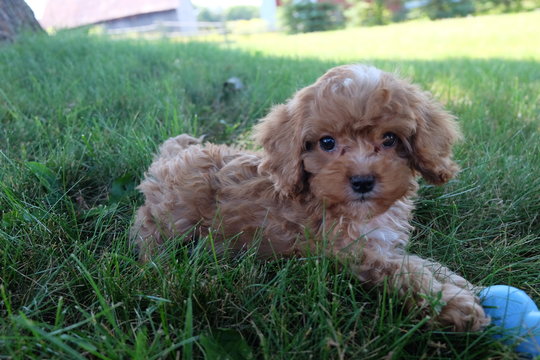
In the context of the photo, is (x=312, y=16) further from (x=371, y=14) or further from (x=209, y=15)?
(x=209, y=15)

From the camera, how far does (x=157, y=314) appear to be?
5.97ft

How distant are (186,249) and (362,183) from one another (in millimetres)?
878

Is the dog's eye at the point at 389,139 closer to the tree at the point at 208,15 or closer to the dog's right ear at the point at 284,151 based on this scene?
the dog's right ear at the point at 284,151

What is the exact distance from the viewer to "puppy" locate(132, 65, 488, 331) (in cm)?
209

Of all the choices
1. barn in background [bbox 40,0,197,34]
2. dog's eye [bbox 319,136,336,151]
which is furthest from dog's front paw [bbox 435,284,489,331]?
barn in background [bbox 40,0,197,34]

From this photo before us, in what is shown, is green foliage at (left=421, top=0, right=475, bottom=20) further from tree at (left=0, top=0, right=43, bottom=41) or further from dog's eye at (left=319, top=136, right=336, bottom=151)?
dog's eye at (left=319, top=136, right=336, bottom=151)

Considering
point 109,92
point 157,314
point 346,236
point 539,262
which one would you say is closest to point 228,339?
point 157,314

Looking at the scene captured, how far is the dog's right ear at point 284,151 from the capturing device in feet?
7.59

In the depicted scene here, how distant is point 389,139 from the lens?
2.29 metres

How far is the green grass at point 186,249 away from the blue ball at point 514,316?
78 millimetres

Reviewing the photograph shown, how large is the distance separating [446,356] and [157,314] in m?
1.14

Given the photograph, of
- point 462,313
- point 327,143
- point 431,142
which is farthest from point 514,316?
point 327,143

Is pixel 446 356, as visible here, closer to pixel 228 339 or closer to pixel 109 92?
pixel 228 339

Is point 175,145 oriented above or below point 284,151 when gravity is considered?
Result: below
